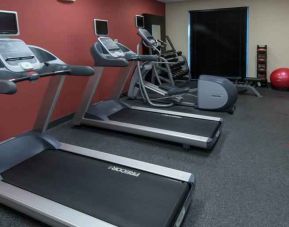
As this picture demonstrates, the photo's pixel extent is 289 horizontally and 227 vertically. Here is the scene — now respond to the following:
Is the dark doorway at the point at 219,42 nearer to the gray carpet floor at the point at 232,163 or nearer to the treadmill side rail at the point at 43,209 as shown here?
the gray carpet floor at the point at 232,163

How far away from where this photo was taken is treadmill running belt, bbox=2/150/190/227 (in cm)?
169

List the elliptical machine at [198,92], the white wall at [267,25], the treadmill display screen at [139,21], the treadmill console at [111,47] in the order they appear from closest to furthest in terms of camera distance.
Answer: the treadmill console at [111,47] < the elliptical machine at [198,92] < the treadmill display screen at [139,21] < the white wall at [267,25]

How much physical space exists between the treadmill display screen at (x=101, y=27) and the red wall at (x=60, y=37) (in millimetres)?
89

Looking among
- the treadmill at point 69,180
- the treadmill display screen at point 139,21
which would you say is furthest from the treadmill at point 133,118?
the treadmill display screen at point 139,21

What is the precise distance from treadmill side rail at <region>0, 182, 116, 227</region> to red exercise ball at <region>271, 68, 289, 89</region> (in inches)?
214

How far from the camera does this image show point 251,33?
6.50 m

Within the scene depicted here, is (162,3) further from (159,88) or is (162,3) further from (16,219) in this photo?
(16,219)

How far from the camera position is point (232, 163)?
274 centimetres

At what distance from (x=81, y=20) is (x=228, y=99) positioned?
262cm

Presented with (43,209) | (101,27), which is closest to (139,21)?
(101,27)

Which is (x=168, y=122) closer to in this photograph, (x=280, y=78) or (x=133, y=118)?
(x=133, y=118)

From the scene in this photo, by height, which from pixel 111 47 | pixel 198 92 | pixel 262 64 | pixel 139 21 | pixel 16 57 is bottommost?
pixel 198 92

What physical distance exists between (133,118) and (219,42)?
419 centimetres

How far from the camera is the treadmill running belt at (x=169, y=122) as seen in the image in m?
3.24
